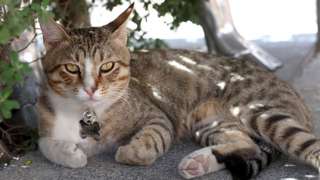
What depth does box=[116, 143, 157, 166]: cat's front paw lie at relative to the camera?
2941 millimetres

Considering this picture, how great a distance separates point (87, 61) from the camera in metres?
2.85

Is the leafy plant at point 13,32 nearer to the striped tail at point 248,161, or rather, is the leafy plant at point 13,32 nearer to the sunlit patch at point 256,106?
the striped tail at point 248,161

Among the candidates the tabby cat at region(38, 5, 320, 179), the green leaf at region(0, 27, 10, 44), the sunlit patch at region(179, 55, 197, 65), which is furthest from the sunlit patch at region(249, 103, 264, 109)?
the green leaf at region(0, 27, 10, 44)

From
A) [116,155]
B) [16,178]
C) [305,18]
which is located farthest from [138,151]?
[305,18]

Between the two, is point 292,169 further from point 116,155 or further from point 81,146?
point 81,146

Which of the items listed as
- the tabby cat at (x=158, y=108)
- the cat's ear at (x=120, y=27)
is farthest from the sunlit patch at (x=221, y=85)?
the cat's ear at (x=120, y=27)

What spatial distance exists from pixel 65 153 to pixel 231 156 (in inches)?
32.0

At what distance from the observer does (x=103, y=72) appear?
289 centimetres

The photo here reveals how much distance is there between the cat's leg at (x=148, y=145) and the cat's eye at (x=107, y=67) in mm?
379

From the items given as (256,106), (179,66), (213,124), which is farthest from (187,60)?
(256,106)

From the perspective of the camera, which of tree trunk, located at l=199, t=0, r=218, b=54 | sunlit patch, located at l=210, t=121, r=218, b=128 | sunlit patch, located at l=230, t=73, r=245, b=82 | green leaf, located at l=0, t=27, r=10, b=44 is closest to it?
green leaf, located at l=0, t=27, r=10, b=44

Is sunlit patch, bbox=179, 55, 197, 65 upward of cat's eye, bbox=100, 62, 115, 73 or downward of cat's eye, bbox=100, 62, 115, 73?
downward

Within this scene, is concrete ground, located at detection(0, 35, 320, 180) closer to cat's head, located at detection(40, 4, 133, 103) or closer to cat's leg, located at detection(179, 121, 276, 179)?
cat's leg, located at detection(179, 121, 276, 179)

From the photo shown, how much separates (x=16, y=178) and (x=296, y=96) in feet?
5.04
